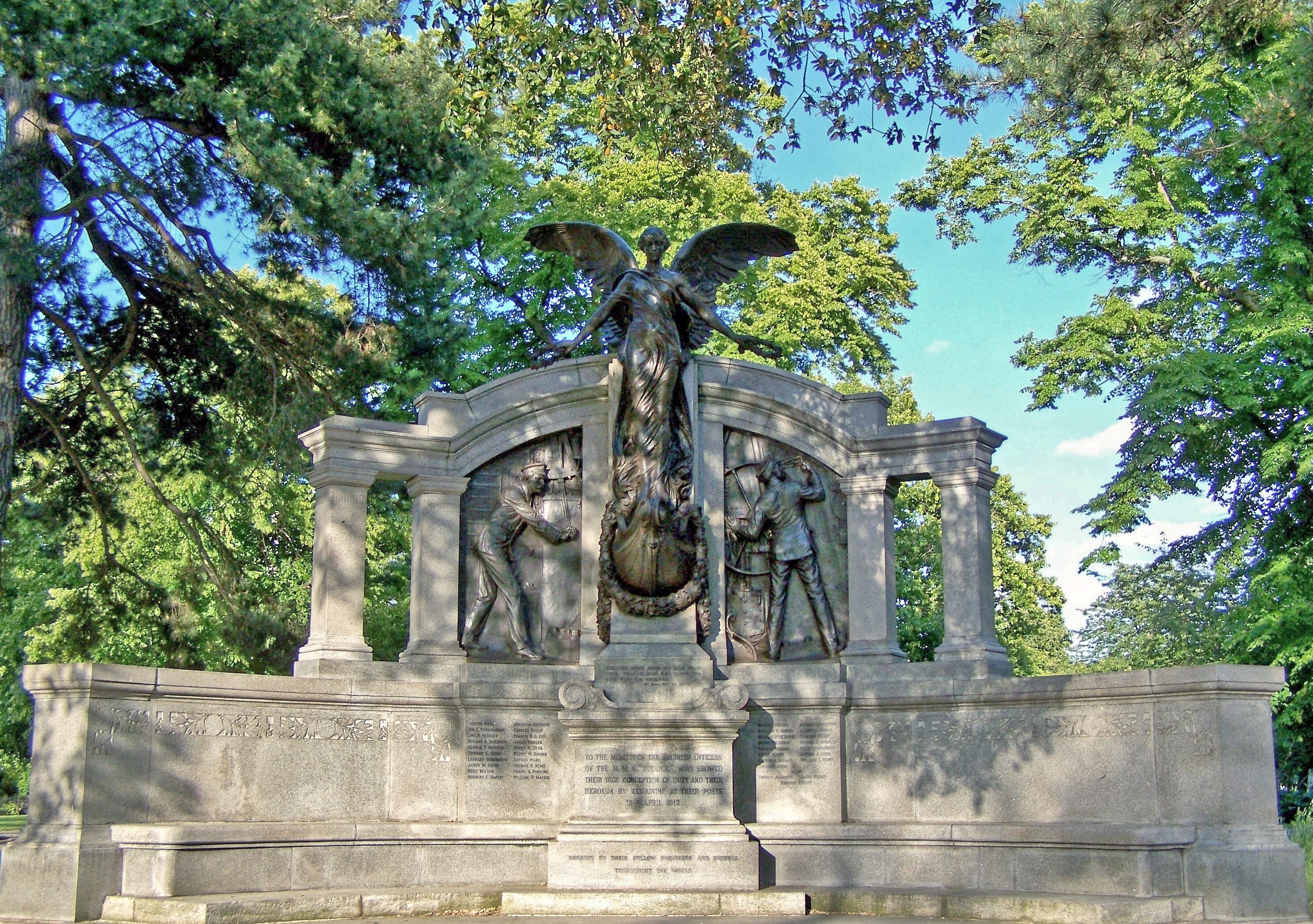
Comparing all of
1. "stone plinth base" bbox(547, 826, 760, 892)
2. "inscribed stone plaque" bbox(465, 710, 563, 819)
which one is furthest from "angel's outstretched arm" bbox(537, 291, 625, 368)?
"stone plinth base" bbox(547, 826, 760, 892)

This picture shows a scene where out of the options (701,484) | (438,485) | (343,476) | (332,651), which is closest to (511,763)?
(332,651)

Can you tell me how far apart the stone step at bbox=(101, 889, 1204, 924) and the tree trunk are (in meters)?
8.25

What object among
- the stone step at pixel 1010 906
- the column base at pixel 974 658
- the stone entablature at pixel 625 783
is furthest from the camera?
the column base at pixel 974 658

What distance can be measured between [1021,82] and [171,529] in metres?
21.1

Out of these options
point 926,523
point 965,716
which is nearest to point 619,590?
point 965,716

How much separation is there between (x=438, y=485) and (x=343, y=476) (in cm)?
91

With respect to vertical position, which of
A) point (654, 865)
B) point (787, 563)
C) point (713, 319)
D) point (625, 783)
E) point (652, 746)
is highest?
point (713, 319)

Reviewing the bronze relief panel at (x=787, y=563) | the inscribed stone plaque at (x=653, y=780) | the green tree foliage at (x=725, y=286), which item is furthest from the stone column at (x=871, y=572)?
the green tree foliage at (x=725, y=286)

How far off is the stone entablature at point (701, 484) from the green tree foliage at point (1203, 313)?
6.02 metres

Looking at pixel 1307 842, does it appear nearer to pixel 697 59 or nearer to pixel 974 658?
pixel 974 658

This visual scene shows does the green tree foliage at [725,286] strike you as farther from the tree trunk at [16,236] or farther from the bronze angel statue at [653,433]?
the bronze angel statue at [653,433]

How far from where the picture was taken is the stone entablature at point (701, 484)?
43.8 feet

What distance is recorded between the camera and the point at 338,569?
1341 cm

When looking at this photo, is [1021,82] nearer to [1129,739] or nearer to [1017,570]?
[1129,739]
